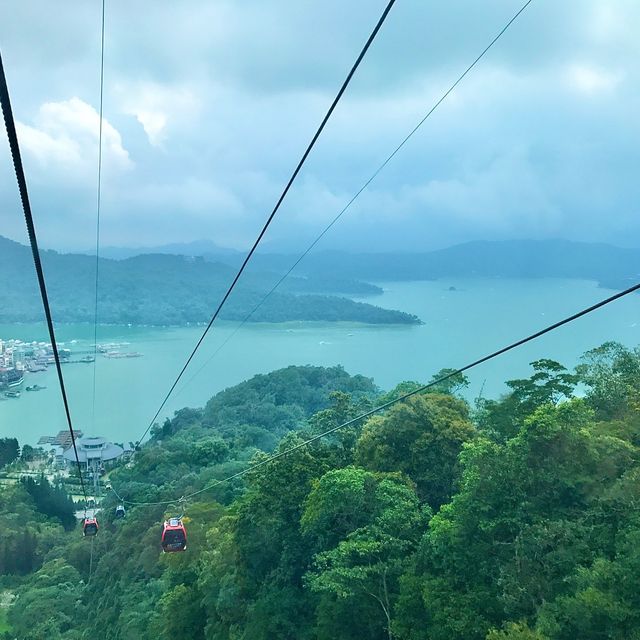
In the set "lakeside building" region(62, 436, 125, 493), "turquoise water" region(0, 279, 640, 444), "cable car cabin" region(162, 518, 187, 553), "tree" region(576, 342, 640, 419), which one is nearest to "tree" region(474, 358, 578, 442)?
"tree" region(576, 342, 640, 419)

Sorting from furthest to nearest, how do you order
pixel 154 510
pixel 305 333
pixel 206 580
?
pixel 305 333 → pixel 154 510 → pixel 206 580

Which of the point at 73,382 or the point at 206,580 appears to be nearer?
the point at 206,580

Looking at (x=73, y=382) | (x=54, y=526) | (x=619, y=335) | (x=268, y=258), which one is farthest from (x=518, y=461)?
(x=268, y=258)

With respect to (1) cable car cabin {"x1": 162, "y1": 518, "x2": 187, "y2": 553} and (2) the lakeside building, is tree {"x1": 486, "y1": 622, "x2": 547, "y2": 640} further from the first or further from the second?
(2) the lakeside building

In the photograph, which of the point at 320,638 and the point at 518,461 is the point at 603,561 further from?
the point at 320,638

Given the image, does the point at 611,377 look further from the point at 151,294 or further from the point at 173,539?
the point at 151,294

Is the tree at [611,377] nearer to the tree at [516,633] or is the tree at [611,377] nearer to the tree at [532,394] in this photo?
the tree at [532,394]

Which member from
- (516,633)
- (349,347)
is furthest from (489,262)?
(516,633)
